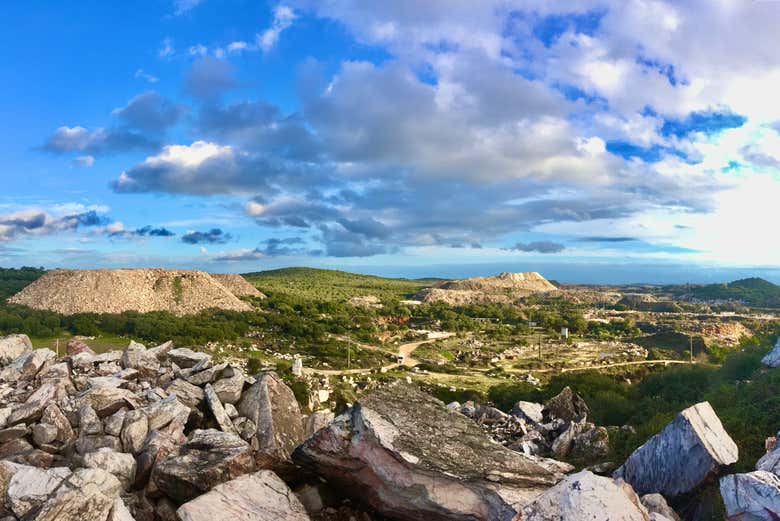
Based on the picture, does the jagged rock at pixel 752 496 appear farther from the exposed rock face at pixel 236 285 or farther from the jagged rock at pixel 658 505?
the exposed rock face at pixel 236 285

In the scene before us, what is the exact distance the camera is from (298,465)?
11430mm

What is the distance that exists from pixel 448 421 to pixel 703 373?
26.2 meters

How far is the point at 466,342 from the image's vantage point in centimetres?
9375

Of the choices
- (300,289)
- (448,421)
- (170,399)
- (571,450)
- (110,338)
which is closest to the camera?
(448,421)

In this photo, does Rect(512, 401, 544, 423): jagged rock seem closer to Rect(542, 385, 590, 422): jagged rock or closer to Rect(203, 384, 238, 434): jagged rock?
Rect(542, 385, 590, 422): jagged rock

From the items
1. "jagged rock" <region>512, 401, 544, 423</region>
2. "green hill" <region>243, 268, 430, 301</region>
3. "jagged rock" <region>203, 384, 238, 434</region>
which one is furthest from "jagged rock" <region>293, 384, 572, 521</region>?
"green hill" <region>243, 268, 430, 301</region>

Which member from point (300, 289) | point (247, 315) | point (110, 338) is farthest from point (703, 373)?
point (300, 289)

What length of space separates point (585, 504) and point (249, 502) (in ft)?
18.5

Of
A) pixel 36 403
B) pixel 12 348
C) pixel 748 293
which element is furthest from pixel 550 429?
pixel 748 293

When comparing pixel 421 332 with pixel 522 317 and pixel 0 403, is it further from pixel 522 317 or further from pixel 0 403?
pixel 0 403

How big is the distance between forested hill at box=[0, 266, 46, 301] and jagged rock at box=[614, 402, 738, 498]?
99.1 m

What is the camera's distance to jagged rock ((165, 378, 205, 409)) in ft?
47.2

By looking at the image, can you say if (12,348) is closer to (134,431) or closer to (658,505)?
(134,431)

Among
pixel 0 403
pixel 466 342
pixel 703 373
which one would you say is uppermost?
pixel 0 403
